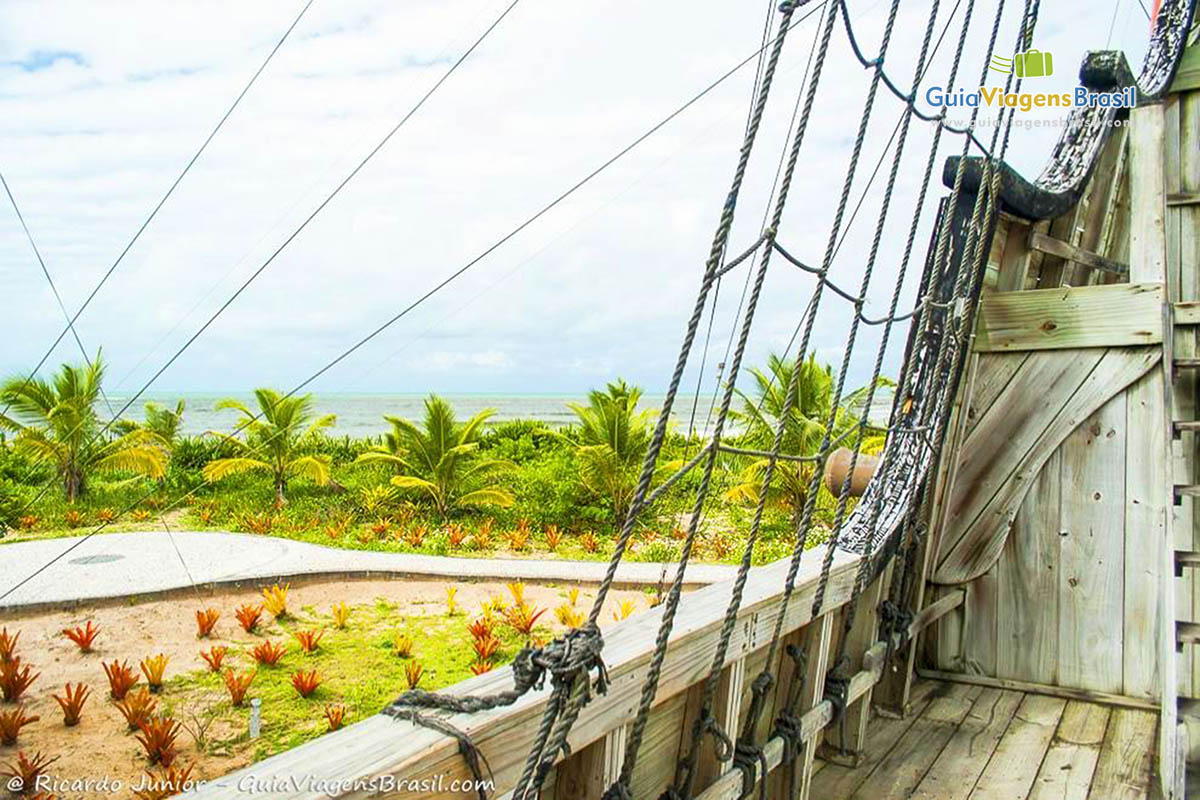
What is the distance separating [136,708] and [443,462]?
644 centimetres

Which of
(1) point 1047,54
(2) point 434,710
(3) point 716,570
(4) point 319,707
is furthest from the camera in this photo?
(3) point 716,570

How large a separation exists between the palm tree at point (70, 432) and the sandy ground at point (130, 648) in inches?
168

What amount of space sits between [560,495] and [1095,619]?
29.7 feet

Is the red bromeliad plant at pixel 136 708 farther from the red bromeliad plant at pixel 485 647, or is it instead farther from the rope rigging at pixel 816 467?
the rope rigging at pixel 816 467

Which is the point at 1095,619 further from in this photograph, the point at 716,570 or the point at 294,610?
the point at 294,610

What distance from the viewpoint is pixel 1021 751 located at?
2389mm

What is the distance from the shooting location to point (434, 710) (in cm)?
99

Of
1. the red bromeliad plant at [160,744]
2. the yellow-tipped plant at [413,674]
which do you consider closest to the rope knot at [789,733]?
the yellow-tipped plant at [413,674]

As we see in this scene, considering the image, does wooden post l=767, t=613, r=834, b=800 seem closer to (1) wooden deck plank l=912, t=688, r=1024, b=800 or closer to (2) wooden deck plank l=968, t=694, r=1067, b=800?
(1) wooden deck plank l=912, t=688, r=1024, b=800

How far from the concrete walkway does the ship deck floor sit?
509 centimetres

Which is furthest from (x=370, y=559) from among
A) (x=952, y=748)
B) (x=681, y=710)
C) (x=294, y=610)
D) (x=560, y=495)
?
(x=681, y=710)

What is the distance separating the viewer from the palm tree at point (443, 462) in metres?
11.3

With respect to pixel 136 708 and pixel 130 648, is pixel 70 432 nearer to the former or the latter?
pixel 130 648

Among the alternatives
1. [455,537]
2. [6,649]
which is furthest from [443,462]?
[6,649]
